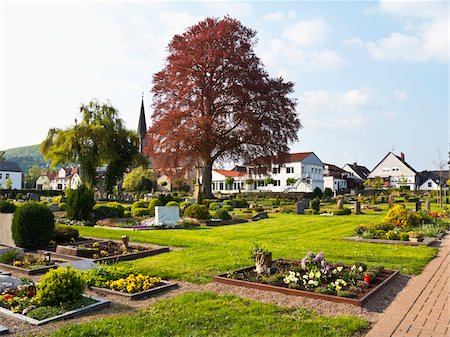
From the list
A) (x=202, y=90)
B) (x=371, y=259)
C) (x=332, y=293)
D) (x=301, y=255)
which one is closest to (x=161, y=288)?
(x=332, y=293)

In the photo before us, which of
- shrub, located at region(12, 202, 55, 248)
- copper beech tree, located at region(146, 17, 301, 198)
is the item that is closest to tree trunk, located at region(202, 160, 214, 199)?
copper beech tree, located at region(146, 17, 301, 198)

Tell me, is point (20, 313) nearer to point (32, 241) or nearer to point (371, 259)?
point (32, 241)

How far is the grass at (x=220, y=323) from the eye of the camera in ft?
17.7

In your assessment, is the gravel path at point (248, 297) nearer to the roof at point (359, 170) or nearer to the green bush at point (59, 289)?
the green bush at point (59, 289)

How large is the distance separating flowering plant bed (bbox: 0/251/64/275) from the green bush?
3.23m

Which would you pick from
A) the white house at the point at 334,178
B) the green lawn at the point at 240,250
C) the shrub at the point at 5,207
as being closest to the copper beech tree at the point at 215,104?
the shrub at the point at 5,207

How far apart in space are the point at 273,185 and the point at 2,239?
196 feet

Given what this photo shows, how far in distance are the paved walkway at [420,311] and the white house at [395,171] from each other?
75.9 metres

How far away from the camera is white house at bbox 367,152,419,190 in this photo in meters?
80.0

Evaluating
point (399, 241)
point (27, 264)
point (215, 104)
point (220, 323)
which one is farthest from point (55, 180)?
point (220, 323)

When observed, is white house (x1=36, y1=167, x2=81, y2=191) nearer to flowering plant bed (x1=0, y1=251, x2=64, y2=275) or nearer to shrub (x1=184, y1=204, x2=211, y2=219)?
shrub (x1=184, y1=204, x2=211, y2=219)

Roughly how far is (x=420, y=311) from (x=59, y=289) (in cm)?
588

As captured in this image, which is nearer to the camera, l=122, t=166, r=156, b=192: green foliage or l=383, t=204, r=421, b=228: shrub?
l=383, t=204, r=421, b=228: shrub

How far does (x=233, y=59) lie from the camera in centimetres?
3538
